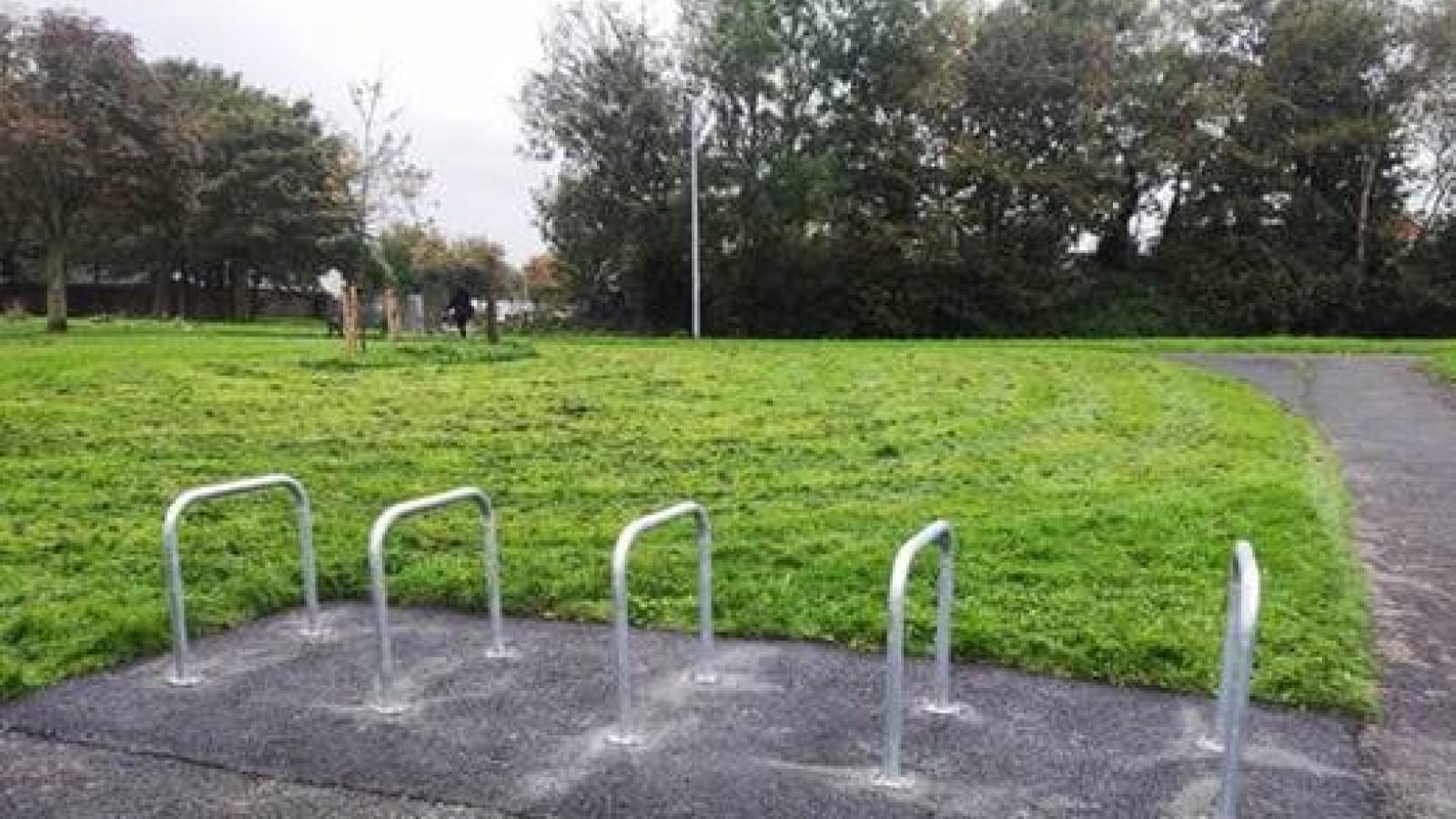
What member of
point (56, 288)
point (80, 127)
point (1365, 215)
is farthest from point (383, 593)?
point (1365, 215)

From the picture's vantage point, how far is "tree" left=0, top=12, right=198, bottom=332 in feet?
83.6

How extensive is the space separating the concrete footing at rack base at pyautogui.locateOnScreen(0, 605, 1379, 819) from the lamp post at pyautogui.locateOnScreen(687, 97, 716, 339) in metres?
24.6

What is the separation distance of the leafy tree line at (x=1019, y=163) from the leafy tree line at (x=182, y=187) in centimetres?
860

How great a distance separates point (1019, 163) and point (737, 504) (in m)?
25.3

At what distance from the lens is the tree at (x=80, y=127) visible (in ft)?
83.6

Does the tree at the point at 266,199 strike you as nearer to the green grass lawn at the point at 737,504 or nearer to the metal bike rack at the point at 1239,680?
the green grass lawn at the point at 737,504

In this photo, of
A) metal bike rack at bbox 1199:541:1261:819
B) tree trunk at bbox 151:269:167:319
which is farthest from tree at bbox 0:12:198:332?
metal bike rack at bbox 1199:541:1261:819

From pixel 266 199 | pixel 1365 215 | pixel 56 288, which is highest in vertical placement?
pixel 266 199

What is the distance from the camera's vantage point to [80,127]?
84.9 ft

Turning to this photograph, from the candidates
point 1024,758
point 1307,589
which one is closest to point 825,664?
point 1024,758

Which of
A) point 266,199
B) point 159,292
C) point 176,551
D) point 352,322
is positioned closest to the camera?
point 176,551

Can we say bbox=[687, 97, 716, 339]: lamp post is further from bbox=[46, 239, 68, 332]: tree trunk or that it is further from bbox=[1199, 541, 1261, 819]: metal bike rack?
bbox=[1199, 541, 1261, 819]: metal bike rack

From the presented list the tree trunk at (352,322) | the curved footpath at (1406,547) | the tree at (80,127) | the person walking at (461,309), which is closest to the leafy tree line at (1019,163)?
the person walking at (461,309)

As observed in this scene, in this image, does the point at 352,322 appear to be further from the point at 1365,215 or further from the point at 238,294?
the point at 238,294
